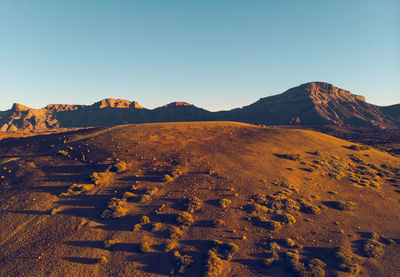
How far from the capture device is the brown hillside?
23922 mm

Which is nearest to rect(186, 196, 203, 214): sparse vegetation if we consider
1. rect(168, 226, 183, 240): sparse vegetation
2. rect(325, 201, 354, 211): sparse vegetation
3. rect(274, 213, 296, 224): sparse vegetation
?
rect(168, 226, 183, 240): sparse vegetation

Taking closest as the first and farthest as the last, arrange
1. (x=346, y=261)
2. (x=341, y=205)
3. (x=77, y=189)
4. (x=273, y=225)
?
(x=346, y=261) < (x=273, y=225) < (x=341, y=205) < (x=77, y=189)

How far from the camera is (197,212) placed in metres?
31.2

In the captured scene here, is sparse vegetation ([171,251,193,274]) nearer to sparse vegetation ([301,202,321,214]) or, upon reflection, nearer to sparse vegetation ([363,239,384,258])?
A: sparse vegetation ([301,202,321,214])

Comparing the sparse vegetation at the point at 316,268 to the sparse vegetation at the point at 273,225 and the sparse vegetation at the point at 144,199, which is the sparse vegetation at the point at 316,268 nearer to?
the sparse vegetation at the point at 273,225

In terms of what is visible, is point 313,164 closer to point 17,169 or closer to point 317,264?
point 317,264

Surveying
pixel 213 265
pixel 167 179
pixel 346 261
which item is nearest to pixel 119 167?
pixel 167 179

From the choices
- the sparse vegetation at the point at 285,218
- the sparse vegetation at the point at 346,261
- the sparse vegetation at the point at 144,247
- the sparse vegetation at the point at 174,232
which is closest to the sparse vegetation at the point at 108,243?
the sparse vegetation at the point at 144,247

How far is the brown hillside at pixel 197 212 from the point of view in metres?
23.9

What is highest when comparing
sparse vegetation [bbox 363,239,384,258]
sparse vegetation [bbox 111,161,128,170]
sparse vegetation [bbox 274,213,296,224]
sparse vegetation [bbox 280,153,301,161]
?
sparse vegetation [bbox 280,153,301,161]

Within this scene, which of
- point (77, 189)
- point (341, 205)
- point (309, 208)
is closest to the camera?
point (309, 208)

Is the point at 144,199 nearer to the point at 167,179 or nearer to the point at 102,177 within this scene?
the point at 167,179

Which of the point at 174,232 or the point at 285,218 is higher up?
the point at 285,218

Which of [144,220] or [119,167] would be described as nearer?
[144,220]
